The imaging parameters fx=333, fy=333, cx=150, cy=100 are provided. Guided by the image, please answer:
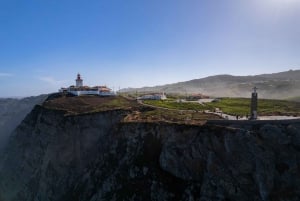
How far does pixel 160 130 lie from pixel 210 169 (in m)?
7.78

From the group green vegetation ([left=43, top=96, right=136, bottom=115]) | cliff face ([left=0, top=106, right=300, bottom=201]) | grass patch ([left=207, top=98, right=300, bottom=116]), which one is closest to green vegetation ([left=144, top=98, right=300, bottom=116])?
grass patch ([left=207, top=98, right=300, bottom=116])

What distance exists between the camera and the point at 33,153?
53.7 metres

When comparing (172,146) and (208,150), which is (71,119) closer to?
(172,146)

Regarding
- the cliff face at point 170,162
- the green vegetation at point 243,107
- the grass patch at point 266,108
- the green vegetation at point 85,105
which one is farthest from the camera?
the green vegetation at point 85,105

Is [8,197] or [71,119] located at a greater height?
[71,119]

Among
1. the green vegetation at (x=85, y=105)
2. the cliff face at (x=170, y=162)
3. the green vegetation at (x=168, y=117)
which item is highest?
the green vegetation at (x=85, y=105)

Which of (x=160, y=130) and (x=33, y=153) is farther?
(x=33, y=153)

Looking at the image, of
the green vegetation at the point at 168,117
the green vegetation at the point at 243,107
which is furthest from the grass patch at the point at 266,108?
the green vegetation at the point at 168,117

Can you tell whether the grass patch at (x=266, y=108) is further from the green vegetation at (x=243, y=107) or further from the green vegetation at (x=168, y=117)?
the green vegetation at (x=168, y=117)

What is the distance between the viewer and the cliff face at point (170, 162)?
31.3 metres

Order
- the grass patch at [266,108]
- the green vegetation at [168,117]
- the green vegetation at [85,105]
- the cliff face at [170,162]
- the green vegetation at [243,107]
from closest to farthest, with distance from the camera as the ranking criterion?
the cliff face at [170,162], the green vegetation at [168,117], the grass patch at [266,108], the green vegetation at [243,107], the green vegetation at [85,105]

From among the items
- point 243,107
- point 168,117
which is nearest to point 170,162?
point 168,117

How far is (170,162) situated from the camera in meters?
34.2

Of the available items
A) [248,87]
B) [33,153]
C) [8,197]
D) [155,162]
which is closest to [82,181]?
[155,162]
